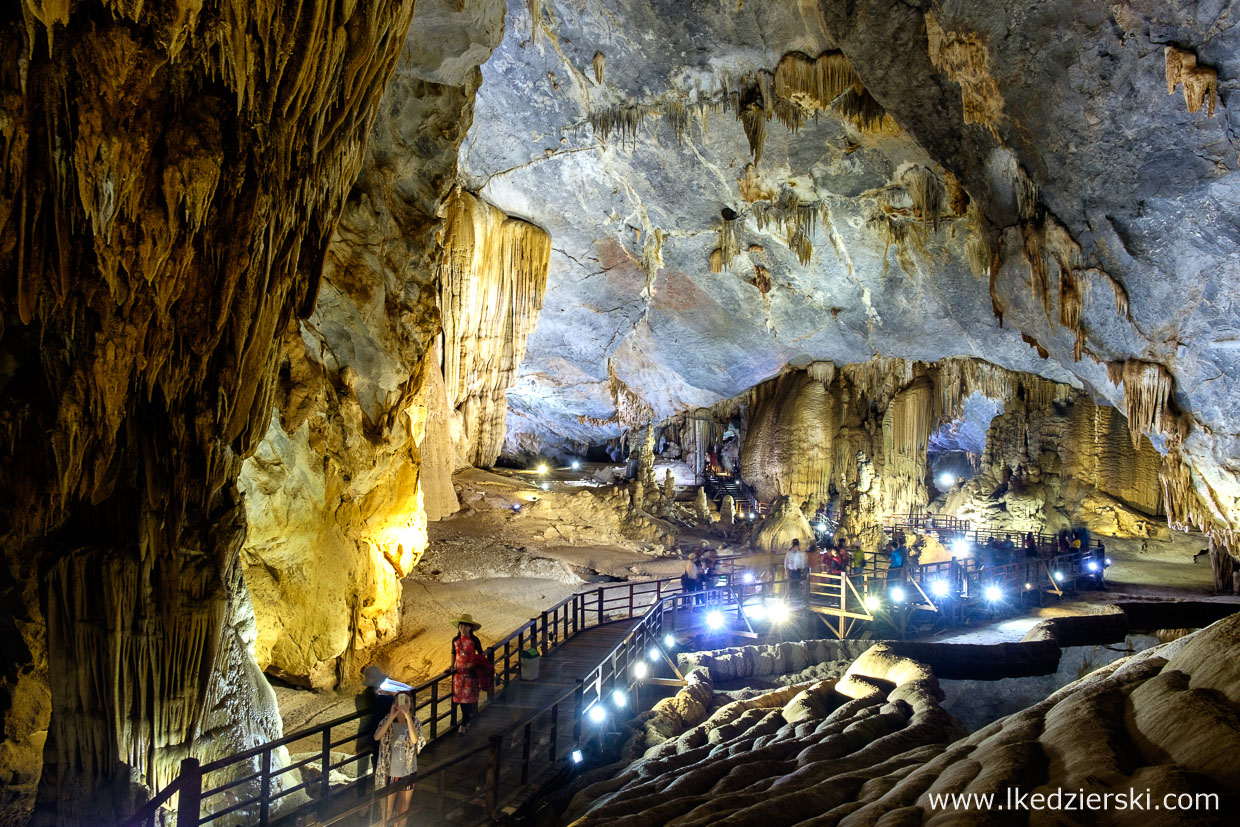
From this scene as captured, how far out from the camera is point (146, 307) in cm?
493

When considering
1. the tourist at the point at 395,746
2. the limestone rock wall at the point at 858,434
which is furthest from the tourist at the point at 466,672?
the limestone rock wall at the point at 858,434

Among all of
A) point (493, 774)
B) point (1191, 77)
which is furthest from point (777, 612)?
point (1191, 77)

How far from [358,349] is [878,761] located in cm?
814

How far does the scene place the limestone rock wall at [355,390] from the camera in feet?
30.9

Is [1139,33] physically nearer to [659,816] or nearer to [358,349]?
[659,816]

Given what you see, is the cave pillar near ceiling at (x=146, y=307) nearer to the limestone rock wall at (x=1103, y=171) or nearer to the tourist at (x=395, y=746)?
the tourist at (x=395, y=746)

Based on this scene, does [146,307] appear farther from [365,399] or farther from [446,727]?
[446,727]

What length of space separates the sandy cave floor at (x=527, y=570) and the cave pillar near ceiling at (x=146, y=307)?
14.8 ft

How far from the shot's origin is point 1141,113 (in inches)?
337

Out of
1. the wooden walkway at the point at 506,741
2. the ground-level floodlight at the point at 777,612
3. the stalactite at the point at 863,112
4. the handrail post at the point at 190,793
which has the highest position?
the stalactite at the point at 863,112

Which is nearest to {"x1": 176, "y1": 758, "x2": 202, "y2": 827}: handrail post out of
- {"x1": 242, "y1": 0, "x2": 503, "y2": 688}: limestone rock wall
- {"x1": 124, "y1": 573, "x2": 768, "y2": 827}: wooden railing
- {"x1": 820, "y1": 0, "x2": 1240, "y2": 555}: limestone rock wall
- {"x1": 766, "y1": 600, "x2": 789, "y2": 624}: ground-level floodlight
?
{"x1": 124, "y1": 573, "x2": 768, "y2": 827}: wooden railing

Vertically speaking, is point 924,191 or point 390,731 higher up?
point 924,191

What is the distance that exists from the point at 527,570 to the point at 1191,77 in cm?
1409

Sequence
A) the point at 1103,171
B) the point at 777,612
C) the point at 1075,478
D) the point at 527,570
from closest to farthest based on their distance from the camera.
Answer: the point at 1103,171
the point at 777,612
the point at 527,570
the point at 1075,478
